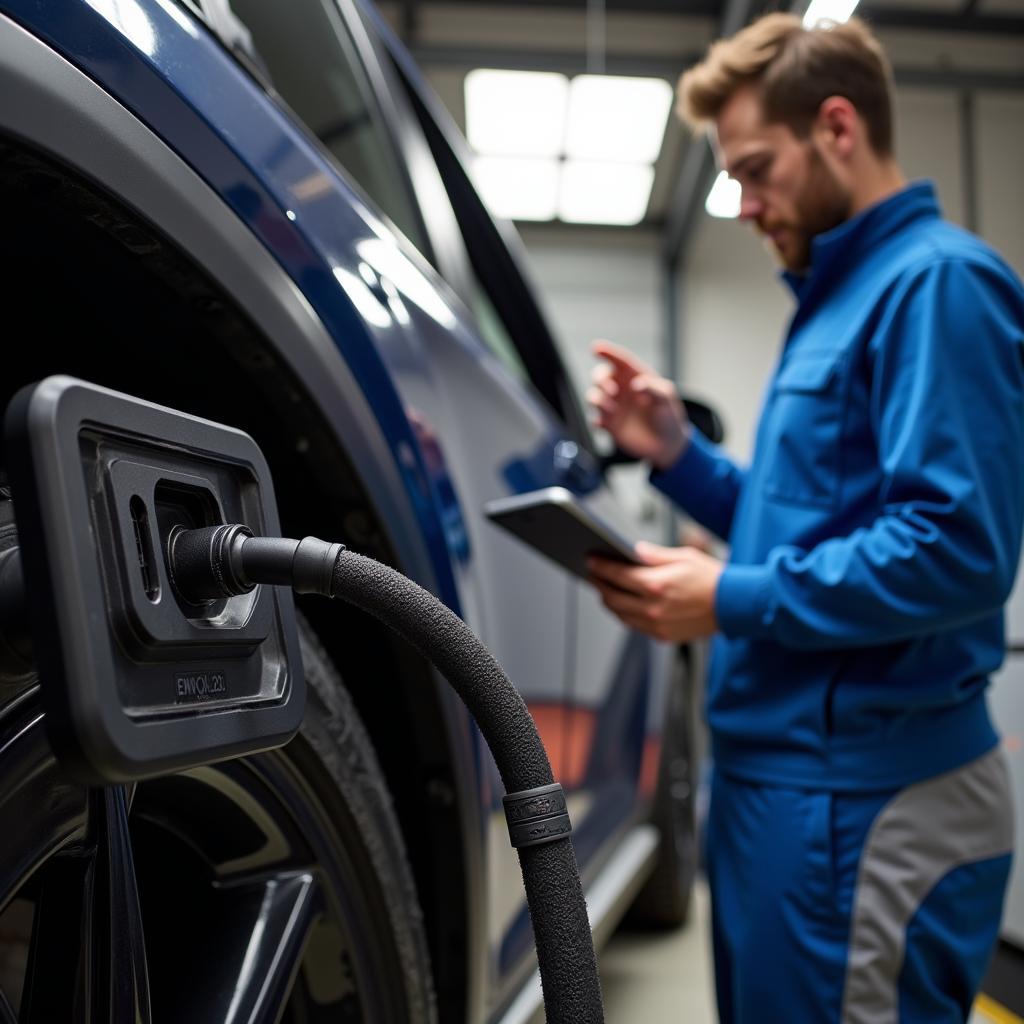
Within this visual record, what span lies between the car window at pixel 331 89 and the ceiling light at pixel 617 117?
4.17 meters

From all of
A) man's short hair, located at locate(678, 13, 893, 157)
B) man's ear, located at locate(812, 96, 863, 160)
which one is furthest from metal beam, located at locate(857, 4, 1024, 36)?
man's ear, located at locate(812, 96, 863, 160)

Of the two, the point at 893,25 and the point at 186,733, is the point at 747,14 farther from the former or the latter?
the point at 186,733

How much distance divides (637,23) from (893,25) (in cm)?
132

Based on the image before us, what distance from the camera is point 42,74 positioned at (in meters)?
0.40

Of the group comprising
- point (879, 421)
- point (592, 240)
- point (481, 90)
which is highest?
point (481, 90)

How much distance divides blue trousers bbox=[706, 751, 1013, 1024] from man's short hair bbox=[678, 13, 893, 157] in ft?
2.57

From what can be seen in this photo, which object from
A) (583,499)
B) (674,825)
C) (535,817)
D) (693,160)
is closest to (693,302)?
(693,160)

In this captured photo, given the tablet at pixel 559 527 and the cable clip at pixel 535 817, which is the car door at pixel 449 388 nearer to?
the tablet at pixel 559 527

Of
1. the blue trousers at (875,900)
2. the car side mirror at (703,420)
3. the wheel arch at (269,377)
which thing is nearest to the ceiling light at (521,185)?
the car side mirror at (703,420)

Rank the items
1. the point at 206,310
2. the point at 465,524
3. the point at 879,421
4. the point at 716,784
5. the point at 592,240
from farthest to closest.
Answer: the point at 592,240 < the point at 716,784 < the point at 879,421 < the point at 465,524 < the point at 206,310

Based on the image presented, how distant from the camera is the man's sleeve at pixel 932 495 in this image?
3.07ft

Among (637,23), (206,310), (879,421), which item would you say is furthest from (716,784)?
(637,23)

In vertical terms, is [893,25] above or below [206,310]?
above

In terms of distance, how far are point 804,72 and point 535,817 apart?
1.07 meters
